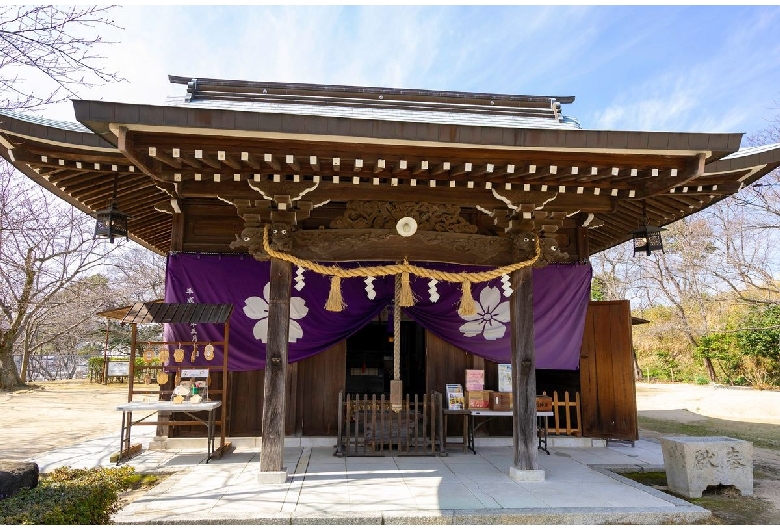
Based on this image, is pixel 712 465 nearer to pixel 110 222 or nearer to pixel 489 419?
pixel 489 419

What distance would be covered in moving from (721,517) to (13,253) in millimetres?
21977

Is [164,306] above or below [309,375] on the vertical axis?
above

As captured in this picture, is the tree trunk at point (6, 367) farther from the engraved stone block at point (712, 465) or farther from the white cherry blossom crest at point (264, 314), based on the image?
the engraved stone block at point (712, 465)

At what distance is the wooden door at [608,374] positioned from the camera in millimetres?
8312

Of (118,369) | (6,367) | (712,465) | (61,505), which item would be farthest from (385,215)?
(118,369)

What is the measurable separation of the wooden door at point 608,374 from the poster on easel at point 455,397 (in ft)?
7.95

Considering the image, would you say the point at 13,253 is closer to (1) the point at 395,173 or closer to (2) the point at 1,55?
(2) the point at 1,55

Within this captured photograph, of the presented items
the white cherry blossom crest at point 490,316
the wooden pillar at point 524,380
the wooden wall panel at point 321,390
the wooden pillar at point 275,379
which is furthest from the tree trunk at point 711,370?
the wooden pillar at point 275,379

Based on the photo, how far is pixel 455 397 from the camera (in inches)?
297

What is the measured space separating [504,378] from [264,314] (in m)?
3.96

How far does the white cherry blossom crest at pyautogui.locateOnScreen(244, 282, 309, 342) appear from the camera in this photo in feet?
24.7

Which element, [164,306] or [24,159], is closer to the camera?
[24,159]

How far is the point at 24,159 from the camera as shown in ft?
18.0

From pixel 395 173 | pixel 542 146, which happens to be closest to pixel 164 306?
pixel 395 173
